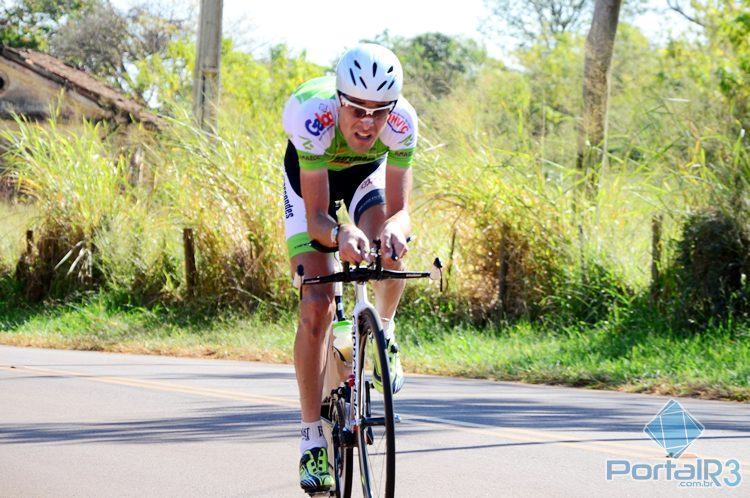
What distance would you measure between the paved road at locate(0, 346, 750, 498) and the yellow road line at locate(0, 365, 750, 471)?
13 millimetres

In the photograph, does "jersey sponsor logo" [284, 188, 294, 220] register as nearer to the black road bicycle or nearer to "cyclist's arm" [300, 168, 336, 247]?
"cyclist's arm" [300, 168, 336, 247]

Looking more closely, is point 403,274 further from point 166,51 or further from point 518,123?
point 166,51

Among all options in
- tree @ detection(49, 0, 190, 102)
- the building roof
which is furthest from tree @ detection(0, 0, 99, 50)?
the building roof

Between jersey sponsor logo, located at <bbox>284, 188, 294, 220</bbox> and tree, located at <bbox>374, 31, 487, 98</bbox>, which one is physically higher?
tree, located at <bbox>374, 31, 487, 98</bbox>

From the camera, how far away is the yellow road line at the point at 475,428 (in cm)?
691

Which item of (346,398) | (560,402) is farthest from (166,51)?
(346,398)

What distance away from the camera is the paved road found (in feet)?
20.8

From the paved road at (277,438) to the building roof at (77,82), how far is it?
84.4 ft

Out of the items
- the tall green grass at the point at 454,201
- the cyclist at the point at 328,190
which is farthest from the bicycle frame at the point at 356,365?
the tall green grass at the point at 454,201

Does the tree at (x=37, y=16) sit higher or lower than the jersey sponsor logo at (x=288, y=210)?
higher

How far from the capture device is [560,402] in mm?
9258

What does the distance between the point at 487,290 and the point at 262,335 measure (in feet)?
9.48

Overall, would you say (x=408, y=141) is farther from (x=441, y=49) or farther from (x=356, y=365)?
(x=441, y=49)

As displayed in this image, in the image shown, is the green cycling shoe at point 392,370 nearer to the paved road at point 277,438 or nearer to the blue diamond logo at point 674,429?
the paved road at point 277,438
